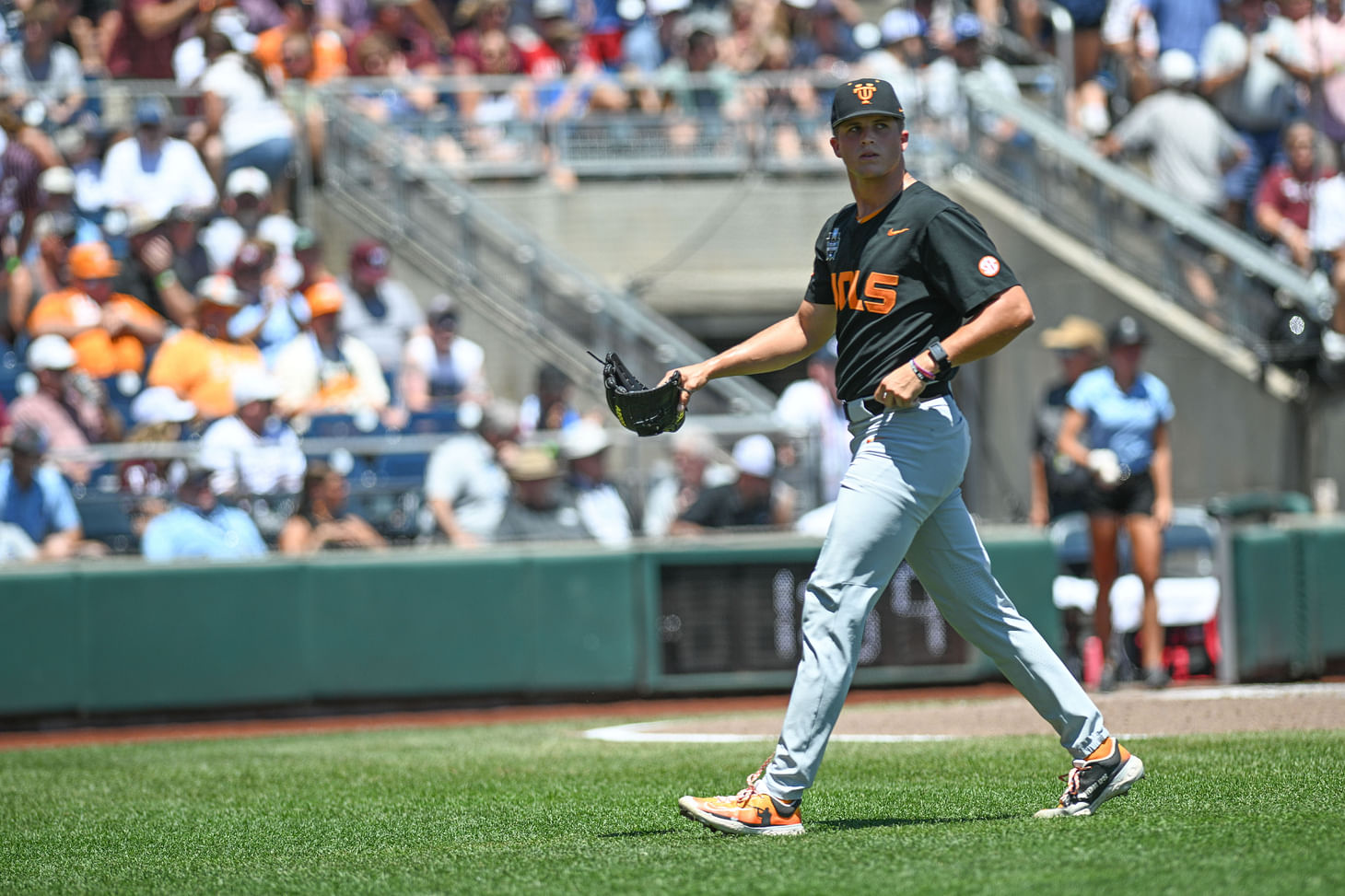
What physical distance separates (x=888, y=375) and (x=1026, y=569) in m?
7.00

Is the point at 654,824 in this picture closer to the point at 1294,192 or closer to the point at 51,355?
the point at 51,355

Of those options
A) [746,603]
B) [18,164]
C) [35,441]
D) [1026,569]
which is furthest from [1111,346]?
[18,164]

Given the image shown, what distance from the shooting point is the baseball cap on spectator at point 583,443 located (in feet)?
38.4

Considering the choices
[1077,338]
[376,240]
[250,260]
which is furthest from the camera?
[376,240]

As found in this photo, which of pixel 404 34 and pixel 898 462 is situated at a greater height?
pixel 404 34

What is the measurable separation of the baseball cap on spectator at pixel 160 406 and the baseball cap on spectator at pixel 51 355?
54 centimetres

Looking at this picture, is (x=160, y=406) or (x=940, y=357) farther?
(x=160, y=406)

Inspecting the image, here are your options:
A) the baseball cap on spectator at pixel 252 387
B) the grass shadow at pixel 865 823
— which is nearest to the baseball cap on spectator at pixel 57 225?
the baseball cap on spectator at pixel 252 387

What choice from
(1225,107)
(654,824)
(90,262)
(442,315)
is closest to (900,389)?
(654,824)

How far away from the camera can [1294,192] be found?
1496 cm

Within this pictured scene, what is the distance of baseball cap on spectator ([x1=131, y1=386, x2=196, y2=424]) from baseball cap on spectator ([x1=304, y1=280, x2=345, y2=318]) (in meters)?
1.23

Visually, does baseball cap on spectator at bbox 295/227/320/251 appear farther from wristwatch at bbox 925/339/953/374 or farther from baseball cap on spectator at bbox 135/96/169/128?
wristwatch at bbox 925/339/953/374

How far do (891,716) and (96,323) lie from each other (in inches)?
263

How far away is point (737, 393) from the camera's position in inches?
510
